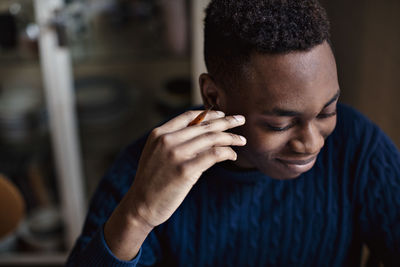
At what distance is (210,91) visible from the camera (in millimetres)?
768

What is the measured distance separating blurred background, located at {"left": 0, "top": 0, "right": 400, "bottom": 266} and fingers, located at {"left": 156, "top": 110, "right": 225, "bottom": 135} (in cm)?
102

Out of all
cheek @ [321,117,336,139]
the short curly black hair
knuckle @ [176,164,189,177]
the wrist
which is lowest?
the wrist

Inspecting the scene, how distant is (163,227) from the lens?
0.93 meters

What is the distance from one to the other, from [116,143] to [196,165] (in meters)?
1.67

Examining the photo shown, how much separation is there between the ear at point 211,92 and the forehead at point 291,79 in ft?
0.26

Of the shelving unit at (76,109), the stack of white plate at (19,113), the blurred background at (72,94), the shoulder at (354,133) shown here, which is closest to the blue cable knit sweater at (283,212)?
the shoulder at (354,133)

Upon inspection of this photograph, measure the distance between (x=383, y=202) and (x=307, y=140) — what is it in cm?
32

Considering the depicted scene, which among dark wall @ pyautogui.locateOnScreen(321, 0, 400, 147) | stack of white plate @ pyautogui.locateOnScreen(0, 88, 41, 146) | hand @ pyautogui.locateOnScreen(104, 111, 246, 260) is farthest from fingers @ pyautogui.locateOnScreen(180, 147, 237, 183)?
stack of white plate @ pyautogui.locateOnScreen(0, 88, 41, 146)

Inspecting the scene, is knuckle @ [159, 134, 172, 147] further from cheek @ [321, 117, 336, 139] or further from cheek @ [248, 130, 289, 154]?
cheek @ [321, 117, 336, 139]

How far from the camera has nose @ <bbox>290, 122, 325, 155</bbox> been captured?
2.32ft

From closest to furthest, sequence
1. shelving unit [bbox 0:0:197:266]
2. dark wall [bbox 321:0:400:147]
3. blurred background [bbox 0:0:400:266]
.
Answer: dark wall [bbox 321:0:400:147]
blurred background [bbox 0:0:400:266]
shelving unit [bbox 0:0:197:266]

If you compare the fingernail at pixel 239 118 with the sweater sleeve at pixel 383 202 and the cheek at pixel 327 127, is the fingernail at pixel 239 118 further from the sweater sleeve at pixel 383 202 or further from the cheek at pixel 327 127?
the sweater sleeve at pixel 383 202

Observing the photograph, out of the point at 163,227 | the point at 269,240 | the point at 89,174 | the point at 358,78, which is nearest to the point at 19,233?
the point at 89,174

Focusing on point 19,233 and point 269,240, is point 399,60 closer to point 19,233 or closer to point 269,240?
point 269,240
